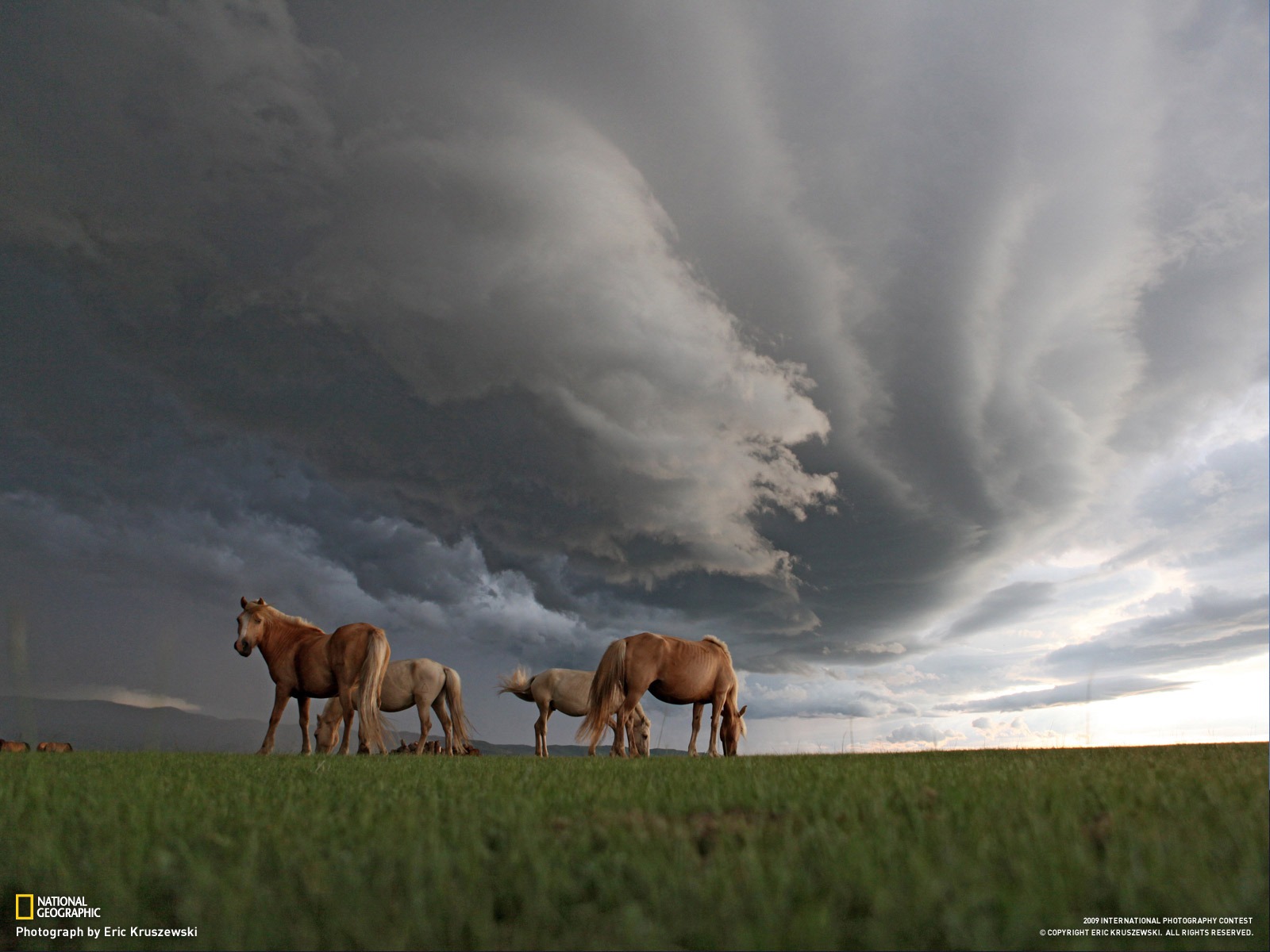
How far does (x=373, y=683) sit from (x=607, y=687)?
4.95 meters

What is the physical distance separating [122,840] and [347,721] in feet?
40.7

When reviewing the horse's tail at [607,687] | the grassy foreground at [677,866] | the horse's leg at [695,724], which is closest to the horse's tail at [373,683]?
the horse's tail at [607,687]

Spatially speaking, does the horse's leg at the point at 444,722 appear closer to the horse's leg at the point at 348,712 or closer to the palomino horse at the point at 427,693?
the palomino horse at the point at 427,693

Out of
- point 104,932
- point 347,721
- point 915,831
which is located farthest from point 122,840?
point 347,721

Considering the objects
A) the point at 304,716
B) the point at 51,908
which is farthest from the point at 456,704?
the point at 51,908

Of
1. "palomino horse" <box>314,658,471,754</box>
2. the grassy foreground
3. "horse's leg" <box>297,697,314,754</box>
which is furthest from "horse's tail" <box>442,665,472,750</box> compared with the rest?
the grassy foreground

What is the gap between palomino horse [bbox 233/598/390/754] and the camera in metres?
14.7

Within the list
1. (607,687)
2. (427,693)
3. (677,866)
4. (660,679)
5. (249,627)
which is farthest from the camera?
(427,693)

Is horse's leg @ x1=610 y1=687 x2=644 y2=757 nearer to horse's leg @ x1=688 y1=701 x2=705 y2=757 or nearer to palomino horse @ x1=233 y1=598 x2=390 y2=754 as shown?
horse's leg @ x1=688 y1=701 x2=705 y2=757

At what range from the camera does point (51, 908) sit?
2828 millimetres

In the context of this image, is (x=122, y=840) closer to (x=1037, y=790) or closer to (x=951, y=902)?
(x=951, y=902)

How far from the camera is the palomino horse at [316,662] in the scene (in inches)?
580

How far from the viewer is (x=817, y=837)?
258 cm

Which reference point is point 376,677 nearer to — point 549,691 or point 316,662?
point 316,662
